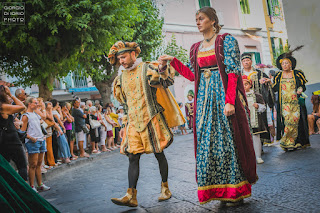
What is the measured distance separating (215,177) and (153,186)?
1.90m

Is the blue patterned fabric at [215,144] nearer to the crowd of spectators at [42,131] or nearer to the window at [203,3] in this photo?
the crowd of spectators at [42,131]

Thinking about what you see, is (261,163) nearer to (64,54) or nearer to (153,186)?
(153,186)

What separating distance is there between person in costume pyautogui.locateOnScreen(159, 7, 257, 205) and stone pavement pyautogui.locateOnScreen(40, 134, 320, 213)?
0.76 feet

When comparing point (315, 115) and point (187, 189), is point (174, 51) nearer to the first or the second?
point (315, 115)

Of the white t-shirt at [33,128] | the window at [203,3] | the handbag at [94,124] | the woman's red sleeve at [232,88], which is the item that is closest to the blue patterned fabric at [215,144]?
the woman's red sleeve at [232,88]

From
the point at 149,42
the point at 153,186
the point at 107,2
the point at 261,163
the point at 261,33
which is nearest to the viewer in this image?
the point at 153,186

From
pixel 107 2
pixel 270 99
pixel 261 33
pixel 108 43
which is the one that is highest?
pixel 261 33

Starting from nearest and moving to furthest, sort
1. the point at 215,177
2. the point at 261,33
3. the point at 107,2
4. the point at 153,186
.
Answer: the point at 215,177 → the point at 153,186 → the point at 107,2 → the point at 261,33

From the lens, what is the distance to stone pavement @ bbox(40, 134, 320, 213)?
3428 millimetres

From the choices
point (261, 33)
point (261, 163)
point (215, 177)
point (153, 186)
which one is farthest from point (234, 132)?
point (261, 33)

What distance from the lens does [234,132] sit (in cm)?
350

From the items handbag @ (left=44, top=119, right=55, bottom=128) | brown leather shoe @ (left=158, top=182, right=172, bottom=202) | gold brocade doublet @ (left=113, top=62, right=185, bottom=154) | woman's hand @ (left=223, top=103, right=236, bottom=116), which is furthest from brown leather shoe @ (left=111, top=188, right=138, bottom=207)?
handbag @ (left=44, top=119, right=55, bottom=128)

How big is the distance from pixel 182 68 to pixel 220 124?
85 centimetres

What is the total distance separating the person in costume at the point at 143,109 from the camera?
410cm
